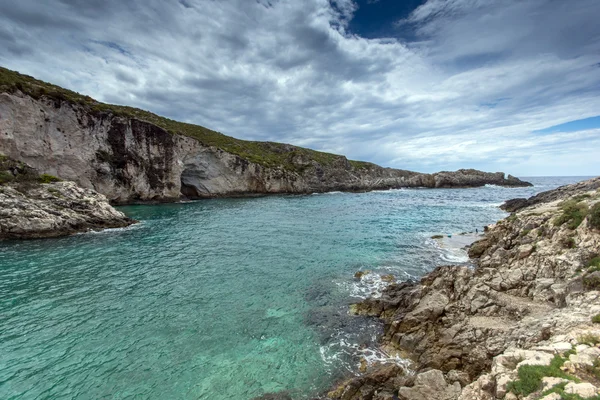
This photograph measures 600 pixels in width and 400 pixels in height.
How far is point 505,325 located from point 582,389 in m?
6.70

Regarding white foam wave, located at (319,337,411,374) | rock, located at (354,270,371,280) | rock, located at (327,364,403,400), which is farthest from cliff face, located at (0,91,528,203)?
rock, located at (327,364,403,400)

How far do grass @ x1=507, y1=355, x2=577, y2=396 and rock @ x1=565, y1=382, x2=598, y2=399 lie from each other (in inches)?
16.5

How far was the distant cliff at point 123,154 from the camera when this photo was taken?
50.7 m

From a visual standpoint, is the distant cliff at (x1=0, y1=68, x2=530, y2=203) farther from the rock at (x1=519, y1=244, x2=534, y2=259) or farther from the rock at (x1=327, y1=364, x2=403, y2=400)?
the rock at (x1=519, y1=244, x2=534, y2=259)

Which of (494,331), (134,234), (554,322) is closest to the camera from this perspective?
(554,322)

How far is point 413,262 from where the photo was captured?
26.3 m

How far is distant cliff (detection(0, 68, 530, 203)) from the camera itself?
166 feet

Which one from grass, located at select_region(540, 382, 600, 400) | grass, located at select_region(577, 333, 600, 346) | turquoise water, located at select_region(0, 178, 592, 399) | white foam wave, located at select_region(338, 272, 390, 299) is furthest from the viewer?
white foam wave, located at select_region(338, 272, 390, 299)

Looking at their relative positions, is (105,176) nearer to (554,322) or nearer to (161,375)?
(161,375)

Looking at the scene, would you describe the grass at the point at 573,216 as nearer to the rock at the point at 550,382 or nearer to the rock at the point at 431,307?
the rock at the point at 431,307

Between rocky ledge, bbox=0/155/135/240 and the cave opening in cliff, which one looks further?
the cave opening in cliff

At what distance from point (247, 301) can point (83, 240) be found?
84.5 ft

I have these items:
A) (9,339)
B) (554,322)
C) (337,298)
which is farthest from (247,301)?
(554,322)

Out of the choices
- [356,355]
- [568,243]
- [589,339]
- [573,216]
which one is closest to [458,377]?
[589,339]
